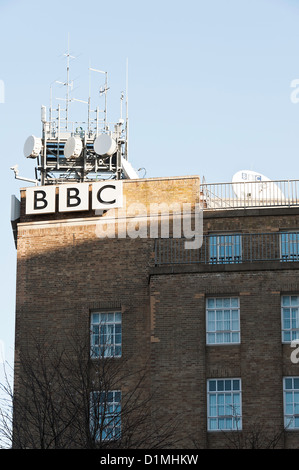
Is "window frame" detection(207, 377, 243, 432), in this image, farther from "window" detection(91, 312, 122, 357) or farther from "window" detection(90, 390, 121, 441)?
Result: "window" detection(91, 312, 122, 357)

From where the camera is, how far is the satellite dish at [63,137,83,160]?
66.9m

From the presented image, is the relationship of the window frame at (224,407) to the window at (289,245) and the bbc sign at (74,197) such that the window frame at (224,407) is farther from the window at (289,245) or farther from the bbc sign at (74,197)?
the bbc sign at (74,197)

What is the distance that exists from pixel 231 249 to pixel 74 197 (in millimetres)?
7001

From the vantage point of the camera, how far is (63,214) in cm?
5822

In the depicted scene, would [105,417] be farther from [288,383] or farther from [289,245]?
[289,245]

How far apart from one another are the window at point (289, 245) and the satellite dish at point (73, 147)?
14614 millimetres

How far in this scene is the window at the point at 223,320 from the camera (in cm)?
5256

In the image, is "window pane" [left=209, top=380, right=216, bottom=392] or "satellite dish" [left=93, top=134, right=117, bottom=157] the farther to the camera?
"satellite dish" [left=93, top=134, right=117, bottom=157]

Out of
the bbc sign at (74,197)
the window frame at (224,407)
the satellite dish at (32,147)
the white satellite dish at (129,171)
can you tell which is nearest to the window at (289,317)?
the window frame at (224,407)

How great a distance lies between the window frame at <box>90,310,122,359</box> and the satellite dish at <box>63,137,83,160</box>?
1303 centimetres
